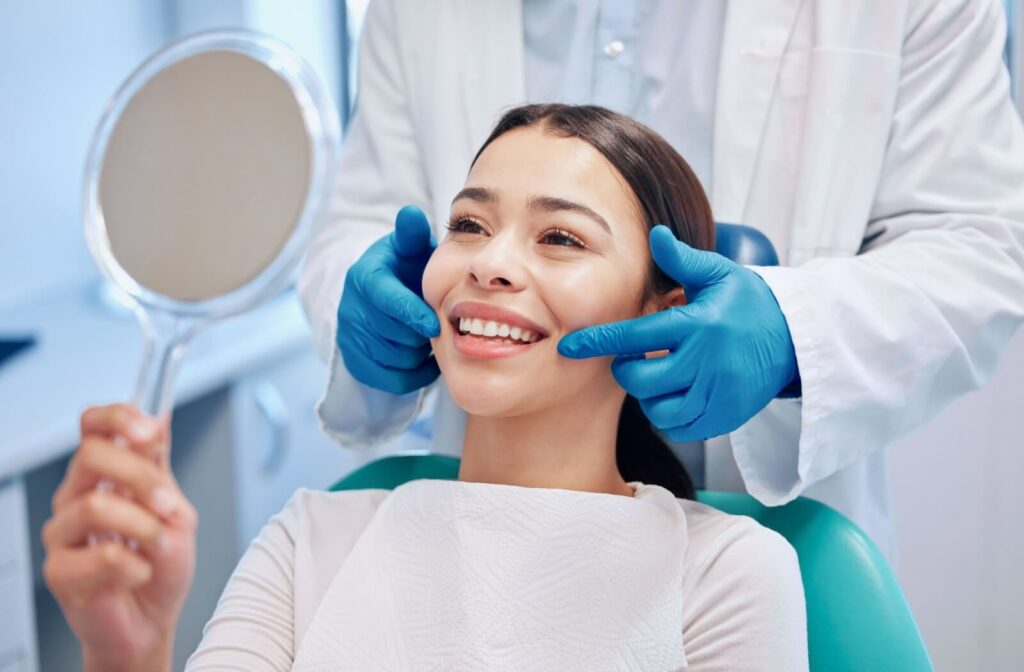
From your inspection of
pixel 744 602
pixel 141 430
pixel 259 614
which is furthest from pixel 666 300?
pixel 141 430

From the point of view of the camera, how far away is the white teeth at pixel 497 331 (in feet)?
3.74

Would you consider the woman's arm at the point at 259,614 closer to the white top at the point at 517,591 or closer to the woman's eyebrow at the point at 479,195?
the white top at the point at 517,591

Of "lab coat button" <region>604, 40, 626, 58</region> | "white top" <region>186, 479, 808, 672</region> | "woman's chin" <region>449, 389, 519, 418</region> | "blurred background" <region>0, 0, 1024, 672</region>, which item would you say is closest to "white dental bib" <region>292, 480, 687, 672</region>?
"white top" <region>186, 479, 808, 672</region>

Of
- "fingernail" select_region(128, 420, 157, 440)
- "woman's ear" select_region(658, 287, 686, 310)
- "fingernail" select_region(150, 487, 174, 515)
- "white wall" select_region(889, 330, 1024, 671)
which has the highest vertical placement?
"fingernail" select_region(128, 420, 157, 440)

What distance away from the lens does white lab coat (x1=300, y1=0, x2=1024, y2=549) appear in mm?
1227

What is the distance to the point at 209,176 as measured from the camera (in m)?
1.02

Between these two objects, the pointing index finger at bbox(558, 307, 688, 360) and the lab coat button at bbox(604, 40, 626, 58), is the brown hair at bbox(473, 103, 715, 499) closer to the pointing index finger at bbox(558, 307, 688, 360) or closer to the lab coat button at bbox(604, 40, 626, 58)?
the pointing index finger at bbox(558, 307, 688, 360)

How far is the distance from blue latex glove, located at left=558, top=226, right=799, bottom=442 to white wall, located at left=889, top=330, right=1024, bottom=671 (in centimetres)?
119

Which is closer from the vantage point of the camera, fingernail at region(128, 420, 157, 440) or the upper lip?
fingernail at region(128, 420, 157, 440)

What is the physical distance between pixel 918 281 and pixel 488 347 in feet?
1.69

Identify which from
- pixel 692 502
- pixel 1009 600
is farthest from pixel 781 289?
pixel 1009 600

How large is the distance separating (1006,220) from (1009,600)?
4.00 ft

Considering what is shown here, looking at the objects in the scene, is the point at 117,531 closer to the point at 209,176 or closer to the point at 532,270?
the point at 209,176

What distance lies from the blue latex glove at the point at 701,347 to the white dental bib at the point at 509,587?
128mm
